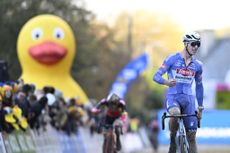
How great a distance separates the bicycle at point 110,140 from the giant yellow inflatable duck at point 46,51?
382 inches

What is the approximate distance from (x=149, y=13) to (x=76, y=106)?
3008 inches

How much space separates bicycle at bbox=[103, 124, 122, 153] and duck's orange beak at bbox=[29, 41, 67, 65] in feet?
31.7

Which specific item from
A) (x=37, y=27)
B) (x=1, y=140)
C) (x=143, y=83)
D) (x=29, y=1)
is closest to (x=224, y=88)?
(x=143, y=83)

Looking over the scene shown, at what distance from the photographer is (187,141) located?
13016mm

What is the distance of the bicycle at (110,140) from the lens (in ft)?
58.7

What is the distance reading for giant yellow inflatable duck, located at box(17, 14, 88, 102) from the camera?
1091 inches

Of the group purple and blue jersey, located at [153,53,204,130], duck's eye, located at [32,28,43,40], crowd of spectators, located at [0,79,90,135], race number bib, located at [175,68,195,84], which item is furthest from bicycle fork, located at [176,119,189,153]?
duck's eye, located at [32,28,43,40]

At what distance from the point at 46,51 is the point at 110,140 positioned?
1006cm

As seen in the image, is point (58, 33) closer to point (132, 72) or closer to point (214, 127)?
point (132, 72)

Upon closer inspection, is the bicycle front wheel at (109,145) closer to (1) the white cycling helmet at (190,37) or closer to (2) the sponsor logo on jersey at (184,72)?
(2) the sponsor logo on jersey at (184,72)

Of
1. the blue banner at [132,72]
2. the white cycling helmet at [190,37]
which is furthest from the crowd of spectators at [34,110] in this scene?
the blue banner at [132,72]

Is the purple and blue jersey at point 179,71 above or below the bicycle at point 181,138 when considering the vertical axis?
above

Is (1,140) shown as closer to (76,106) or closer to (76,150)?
(76,150)

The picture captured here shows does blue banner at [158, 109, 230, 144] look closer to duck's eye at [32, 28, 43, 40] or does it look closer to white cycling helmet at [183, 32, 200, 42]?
duck's eye at [32, 28, 43, 40]
